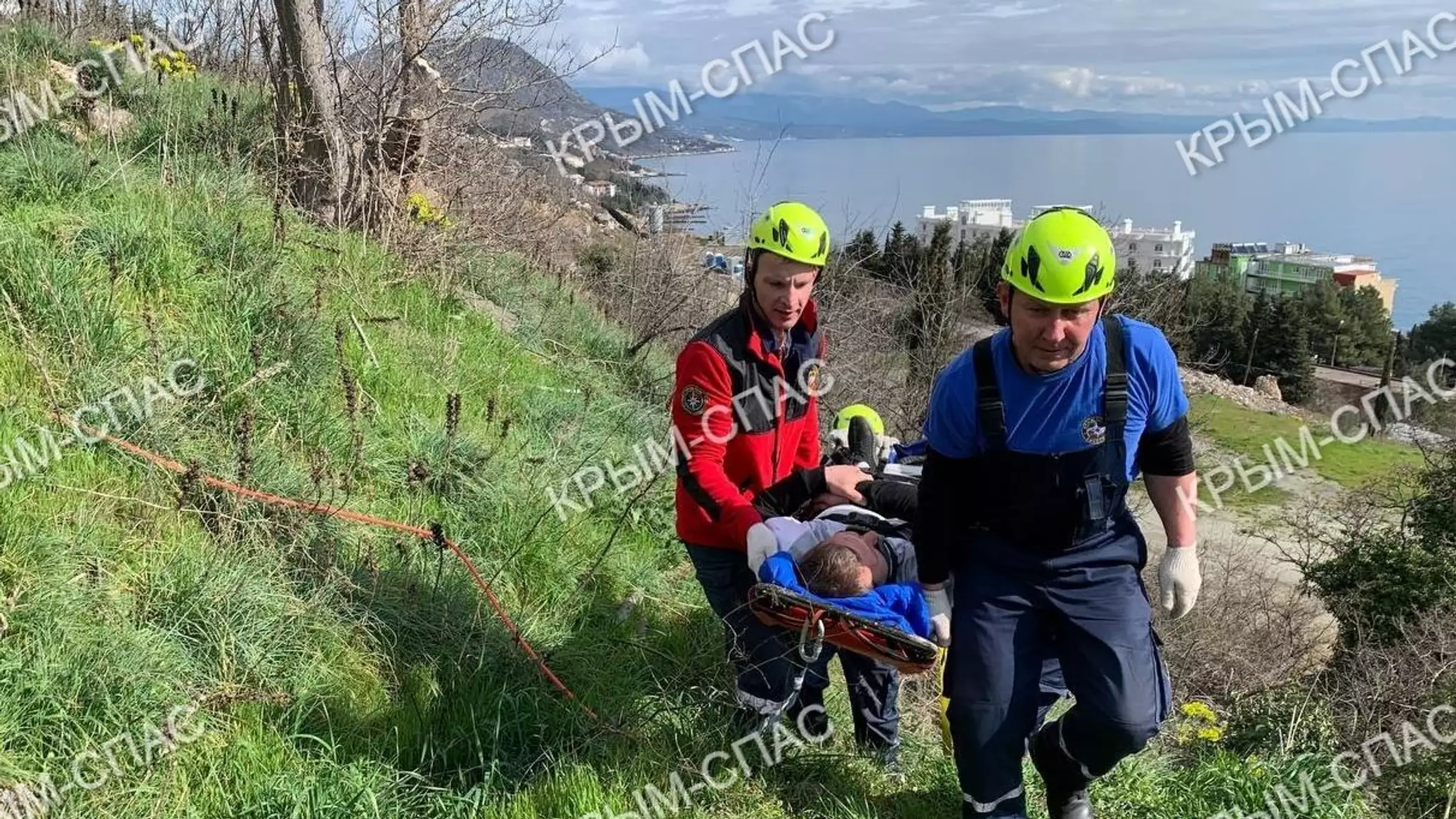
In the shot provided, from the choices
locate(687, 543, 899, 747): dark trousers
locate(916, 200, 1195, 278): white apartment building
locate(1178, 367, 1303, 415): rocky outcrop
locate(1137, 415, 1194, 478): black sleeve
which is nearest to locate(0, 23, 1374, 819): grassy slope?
locate(687, 543, 899, 747): dark trousers

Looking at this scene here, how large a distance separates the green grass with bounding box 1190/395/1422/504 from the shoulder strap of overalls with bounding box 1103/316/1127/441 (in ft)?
86.7

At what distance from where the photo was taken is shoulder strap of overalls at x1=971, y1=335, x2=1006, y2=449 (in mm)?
2514

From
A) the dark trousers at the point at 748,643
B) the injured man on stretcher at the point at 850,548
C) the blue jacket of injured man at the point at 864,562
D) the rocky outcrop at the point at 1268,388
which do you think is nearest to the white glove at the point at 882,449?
the injured man on stretcher at the point at 850,548

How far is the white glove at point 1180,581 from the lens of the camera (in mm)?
2750

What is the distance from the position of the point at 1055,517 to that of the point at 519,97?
25.9 ft

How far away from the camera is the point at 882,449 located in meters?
3.87

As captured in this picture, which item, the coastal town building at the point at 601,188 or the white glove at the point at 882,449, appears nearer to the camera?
the white glove at the point at 882,449

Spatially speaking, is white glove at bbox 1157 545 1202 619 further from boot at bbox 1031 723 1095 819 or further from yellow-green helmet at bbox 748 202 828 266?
yellow-green helmet at bbox 748 202 828 266

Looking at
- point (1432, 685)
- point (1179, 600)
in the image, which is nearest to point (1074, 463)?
point (1179, 600)

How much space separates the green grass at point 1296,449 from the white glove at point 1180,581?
85.4ft

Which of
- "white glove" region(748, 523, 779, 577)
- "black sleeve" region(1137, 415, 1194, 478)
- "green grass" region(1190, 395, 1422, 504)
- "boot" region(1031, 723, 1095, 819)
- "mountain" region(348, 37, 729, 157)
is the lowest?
"green grass" region(1190, 395, 1422, 504)

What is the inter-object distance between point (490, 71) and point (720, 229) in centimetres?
307

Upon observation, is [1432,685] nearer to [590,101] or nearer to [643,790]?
[643,790]

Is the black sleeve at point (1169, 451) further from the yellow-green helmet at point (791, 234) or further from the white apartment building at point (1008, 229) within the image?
the white apartment building at point (1008, 229)
